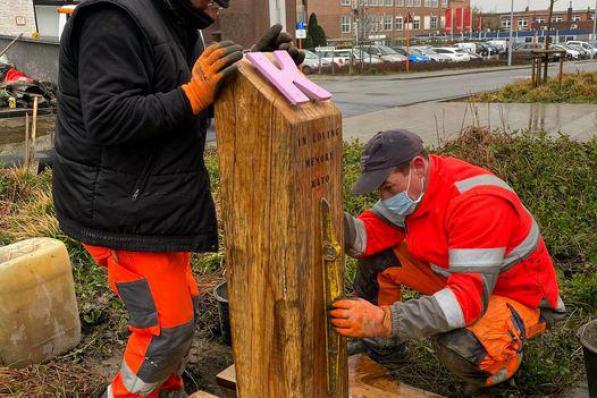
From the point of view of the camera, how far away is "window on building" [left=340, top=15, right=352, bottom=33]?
6972cm

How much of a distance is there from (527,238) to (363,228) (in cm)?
73

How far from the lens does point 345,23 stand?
232ft

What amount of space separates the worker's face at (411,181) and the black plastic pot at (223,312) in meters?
1.28

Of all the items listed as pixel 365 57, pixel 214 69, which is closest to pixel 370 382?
pixel 214 69

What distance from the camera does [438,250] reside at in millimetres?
2510

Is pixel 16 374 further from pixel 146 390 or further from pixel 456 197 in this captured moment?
pixel 456 197

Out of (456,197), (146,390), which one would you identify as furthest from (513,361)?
(146,390)

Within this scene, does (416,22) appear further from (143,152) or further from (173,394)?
(143,152)

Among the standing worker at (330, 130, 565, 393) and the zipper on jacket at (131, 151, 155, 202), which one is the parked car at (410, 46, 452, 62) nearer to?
A: the standing worker at (330, 130, 565, 393)

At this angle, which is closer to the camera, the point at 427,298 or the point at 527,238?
the point at 427,298

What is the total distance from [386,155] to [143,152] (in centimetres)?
88

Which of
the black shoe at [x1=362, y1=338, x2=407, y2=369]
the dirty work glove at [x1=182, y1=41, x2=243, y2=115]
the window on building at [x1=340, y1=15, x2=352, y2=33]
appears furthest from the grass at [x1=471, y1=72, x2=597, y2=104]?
the window on building at [x1=340, y1=15, x2=352, y2=33]

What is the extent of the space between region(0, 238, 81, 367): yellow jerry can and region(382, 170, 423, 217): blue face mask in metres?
1.83

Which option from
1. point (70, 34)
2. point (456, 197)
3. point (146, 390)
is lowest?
point (146, 390)
